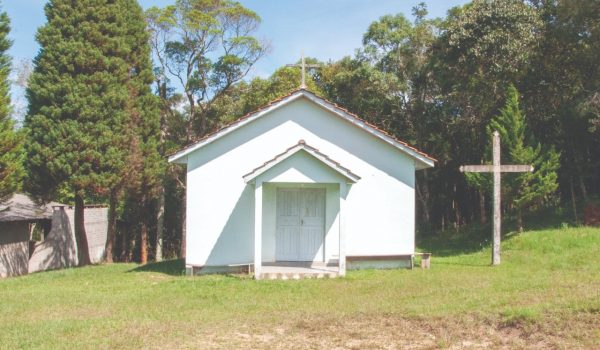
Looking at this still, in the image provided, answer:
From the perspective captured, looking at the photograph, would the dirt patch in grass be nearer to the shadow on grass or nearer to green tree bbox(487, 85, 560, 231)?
the shadow on grass

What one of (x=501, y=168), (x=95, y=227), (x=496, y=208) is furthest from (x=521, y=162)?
(x=95, y=227)

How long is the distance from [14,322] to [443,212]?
25.6 metres

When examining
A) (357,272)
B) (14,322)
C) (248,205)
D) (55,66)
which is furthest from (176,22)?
(14,322)

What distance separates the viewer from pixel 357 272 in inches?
586

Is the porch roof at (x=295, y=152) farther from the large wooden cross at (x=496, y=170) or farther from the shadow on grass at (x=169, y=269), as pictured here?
the shadow on grass at (x=169, y=269)

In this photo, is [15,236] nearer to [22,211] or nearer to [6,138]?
[22,211]

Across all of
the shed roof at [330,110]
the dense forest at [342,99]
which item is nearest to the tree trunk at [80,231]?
the dense forest at [342,99]

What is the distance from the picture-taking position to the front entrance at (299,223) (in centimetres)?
1573

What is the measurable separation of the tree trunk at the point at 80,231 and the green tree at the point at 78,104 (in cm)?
135

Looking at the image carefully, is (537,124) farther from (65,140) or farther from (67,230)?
(67,230)

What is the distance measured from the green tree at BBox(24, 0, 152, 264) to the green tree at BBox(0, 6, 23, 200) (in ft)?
4.24

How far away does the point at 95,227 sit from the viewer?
26.8 meters

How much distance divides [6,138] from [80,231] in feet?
21.6

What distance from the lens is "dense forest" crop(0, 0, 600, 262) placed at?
62.2 feet
